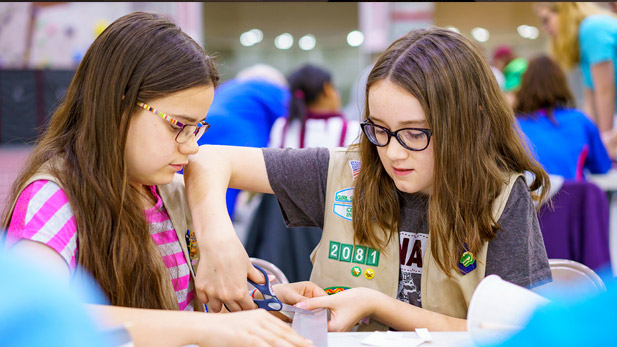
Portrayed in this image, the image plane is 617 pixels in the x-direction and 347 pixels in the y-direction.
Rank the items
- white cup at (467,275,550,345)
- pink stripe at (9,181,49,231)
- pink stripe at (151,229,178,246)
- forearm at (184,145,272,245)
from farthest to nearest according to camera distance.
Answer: pink stripe at (151,229,178,246), forearm at (184,145,272,245), pink stripe at (9,181,49,231), white cup at (467,275,550,345)

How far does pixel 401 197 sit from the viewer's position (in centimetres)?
154

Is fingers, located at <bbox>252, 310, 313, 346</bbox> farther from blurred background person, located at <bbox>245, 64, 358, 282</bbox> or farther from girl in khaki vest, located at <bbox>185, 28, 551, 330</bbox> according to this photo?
blurred background person, located at <bbox>245, 64, 358, 282</bbox>

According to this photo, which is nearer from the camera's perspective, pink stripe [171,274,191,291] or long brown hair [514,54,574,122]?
pink stripe [171,274,191,291]

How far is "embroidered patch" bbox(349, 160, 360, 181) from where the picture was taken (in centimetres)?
157


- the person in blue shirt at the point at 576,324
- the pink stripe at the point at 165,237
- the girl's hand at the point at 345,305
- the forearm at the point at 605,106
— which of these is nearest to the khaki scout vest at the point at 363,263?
the girl's hand at the point at 345,305

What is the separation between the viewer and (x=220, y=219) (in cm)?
133

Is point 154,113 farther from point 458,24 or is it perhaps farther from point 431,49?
point 458,24

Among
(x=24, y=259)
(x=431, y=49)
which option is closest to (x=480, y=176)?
(x=431, y=49)

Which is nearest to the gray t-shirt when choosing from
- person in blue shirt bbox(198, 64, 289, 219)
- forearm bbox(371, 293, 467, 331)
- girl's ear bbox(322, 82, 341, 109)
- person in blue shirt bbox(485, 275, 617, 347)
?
forearm bbox(371, 293, 467, 331)

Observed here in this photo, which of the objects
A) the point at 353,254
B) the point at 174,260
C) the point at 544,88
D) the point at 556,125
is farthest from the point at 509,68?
the point at 174,260

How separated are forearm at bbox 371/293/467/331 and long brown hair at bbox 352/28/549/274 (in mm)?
128

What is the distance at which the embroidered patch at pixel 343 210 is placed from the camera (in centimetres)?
156

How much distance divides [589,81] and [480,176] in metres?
2.82

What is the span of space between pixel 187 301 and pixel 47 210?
456 mm
